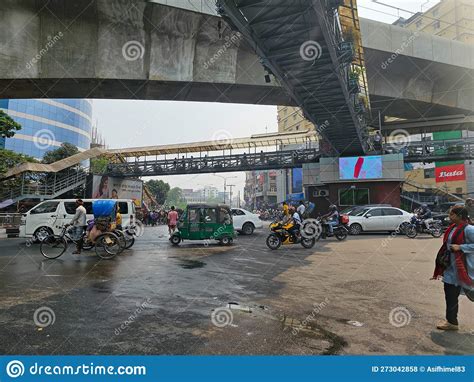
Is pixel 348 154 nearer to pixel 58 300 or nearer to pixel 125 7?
pixel 125 7

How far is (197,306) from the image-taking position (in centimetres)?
467

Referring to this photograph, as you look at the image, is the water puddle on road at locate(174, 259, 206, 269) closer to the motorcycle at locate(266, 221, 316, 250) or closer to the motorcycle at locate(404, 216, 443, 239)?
the motorcycle at locate(266, 221, 316, 250)

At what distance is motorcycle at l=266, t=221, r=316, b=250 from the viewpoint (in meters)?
11.4

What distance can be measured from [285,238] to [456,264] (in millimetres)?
7647

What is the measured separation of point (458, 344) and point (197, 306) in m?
3.32

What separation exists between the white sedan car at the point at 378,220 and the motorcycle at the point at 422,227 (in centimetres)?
99

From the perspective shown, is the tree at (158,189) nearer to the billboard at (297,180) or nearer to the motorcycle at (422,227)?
the billboard at (297,180)

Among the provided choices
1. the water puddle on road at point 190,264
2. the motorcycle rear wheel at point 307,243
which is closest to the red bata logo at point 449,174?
the motorcycle rear wheel at point 307,243

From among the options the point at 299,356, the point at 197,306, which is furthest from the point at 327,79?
the point at 299,356

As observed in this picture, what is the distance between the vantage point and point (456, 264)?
12.6ft

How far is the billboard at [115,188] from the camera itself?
32844mm

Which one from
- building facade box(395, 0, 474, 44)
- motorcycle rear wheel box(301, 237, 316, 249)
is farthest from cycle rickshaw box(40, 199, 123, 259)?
building facade box(395, 0, 474, 44)

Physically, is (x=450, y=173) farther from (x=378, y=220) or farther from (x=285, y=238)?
(x=285, y=238)

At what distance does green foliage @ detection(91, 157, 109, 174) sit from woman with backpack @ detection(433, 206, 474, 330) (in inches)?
1546
